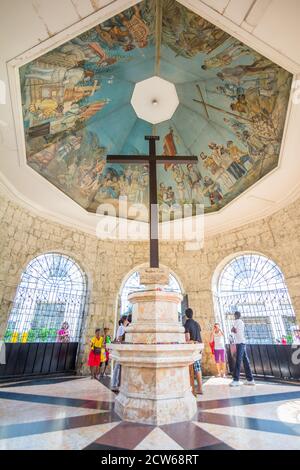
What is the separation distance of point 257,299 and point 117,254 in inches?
224

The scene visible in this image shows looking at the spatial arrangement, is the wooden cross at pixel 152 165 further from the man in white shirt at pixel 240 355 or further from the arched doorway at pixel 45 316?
the arched doorway at pixel 45 316

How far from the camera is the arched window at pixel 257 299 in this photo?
746cm

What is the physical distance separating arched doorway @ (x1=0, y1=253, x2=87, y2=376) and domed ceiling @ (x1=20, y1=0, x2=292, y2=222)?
8.72 ft

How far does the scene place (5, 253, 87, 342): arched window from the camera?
7.38 m

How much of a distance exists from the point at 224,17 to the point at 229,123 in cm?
285

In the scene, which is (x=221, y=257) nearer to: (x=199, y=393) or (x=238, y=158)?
(x=238, y=158)

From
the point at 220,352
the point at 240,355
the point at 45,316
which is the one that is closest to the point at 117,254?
the point at 45,316

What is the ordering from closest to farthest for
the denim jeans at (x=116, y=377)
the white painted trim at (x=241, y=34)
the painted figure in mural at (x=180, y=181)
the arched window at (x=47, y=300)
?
1. the white painted trim at (x=241, y=34)
2. the denim jeans at (x=116, y=377)
3. the arched window at (x=47, y=300)
4. the painted figure in mural at (x=180, y=181)

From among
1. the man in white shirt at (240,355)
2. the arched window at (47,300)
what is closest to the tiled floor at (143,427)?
the man in white shirt at (240,355)

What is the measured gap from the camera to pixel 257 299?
27.2ft

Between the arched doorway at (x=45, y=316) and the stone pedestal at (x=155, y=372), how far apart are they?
5.23 metres

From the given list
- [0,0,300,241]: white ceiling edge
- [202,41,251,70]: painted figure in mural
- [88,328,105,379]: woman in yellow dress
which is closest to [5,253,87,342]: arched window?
[0,0,300,241]: white ceiling edge

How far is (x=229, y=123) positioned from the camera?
23.1 feet

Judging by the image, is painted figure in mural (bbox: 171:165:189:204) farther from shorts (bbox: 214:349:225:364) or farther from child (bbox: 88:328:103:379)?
child (bbox: 88:328:103:379)
